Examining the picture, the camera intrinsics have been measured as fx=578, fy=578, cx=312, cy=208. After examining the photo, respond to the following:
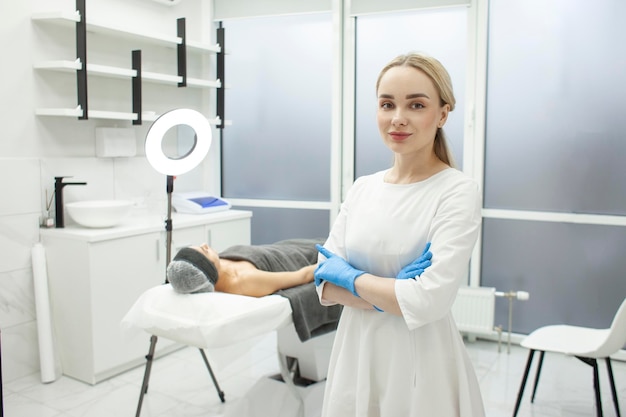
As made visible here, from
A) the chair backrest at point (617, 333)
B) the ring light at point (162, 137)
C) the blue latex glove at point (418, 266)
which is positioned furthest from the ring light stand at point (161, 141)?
the chair backrest at point (617, 333)

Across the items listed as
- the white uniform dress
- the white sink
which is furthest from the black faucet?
the white uniform dress

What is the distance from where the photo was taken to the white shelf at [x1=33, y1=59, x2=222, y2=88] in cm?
304

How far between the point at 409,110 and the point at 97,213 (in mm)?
2183

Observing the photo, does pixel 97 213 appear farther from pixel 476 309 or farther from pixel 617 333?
pixel 617 333

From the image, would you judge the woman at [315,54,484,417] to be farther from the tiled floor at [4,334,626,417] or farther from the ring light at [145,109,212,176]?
the tiled floor at [4,334,626,417]

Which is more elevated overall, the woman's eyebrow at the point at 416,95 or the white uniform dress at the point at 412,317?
the woman's eyebrow at the point at 416,95

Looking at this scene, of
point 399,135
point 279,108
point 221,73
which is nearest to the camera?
point 399,135

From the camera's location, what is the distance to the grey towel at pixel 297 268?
233 cm

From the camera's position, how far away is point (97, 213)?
3.09m

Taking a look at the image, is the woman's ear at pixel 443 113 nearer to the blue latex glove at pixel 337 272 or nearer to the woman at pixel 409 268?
the woman at pixel 409 268

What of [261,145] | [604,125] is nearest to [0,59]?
[261,145]

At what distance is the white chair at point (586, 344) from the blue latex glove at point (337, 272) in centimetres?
139

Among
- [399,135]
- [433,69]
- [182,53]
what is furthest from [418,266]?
[182,53]

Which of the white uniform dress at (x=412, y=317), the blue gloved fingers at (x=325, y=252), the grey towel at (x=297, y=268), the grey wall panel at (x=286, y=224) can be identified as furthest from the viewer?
the grey wall panel at (x=286, y=224)
